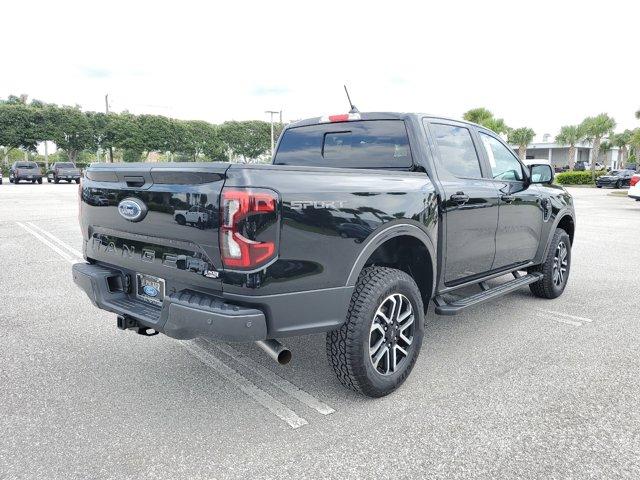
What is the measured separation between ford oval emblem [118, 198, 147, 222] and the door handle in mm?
2160

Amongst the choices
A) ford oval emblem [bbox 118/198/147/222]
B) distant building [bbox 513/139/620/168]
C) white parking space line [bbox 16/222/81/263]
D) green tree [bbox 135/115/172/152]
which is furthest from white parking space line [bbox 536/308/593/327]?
distant building [bbox 513/139/620/168]

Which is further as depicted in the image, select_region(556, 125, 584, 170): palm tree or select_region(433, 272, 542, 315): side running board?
select_region(556, 125, 584, 170): palm tree

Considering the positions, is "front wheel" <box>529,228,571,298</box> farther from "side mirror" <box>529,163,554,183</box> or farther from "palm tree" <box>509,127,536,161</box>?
"palm tree" <box>509,127,536,161</box>

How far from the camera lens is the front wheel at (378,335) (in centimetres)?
296

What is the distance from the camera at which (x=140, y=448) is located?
2615 millimetres

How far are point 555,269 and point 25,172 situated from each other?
3483 cm

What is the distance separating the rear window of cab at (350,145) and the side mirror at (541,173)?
1.85 metres

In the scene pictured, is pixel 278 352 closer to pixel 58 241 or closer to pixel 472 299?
pixel 472 299

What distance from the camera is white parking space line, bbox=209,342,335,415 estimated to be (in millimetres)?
3082

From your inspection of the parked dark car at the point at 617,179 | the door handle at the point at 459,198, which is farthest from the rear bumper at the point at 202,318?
the parked dark car at the point at 617,179

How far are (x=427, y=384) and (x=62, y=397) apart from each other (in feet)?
7.74

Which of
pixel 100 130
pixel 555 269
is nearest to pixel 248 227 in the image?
pixel 555 269

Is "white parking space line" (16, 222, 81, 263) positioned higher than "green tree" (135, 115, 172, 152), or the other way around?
"green tree" (135, 115, 172, 152)

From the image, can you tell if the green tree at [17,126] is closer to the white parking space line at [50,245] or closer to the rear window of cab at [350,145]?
the white parking space line at [50,245]
